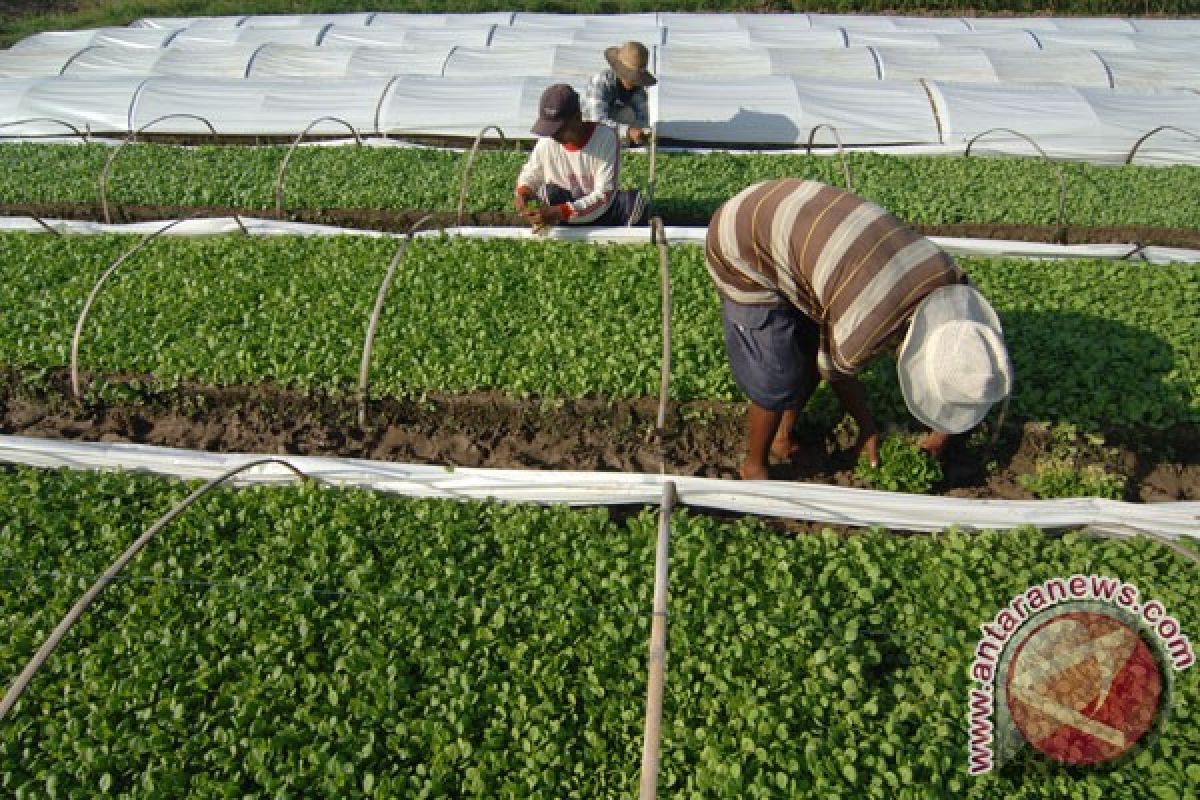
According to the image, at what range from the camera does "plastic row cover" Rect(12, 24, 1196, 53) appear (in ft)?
46.8

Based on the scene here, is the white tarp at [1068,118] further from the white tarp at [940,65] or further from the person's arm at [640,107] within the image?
the person's arm at [640,107]

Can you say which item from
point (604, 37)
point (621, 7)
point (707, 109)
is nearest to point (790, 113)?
point (707, 109)

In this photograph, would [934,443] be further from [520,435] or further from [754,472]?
[520,435]

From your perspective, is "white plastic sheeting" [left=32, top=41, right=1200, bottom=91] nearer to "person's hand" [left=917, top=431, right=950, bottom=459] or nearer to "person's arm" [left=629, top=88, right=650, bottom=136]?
"person's arm" [left=629, top=88, right=650, bottom=136]

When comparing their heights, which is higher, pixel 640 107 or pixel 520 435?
pixel 640 107

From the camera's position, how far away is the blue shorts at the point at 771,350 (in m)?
4.25

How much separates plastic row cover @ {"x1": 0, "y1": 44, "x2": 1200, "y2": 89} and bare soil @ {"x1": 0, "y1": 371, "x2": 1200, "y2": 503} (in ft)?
26.0

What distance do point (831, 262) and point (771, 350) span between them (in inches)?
27.8

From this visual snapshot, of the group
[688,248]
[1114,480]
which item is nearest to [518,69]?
[688,248]

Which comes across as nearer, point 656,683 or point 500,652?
point 656,683

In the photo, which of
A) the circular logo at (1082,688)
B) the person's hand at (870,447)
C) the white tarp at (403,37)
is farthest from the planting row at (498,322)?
A: the white tarp at (403,37)

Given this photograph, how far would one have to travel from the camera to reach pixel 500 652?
12.1 feet

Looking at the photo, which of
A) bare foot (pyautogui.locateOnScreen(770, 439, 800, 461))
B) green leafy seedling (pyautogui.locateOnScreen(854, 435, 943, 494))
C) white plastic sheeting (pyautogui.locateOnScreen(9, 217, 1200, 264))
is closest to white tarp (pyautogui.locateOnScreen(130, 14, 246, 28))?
white plastic sheeting (pyautogui.locateOnScreen(9, 217, 1200, 264))

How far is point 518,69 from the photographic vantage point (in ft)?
→ 41.6
